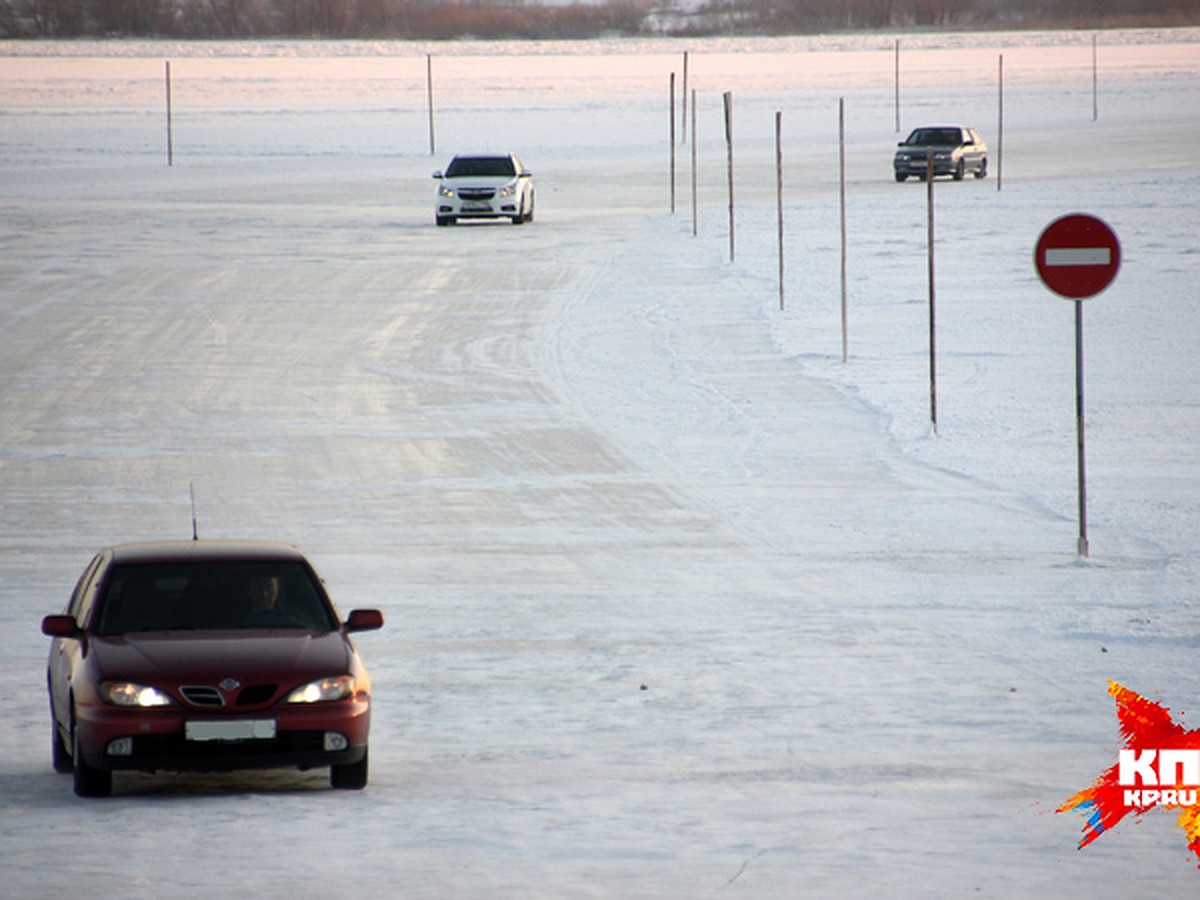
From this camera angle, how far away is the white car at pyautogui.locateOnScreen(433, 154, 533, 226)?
4612cm

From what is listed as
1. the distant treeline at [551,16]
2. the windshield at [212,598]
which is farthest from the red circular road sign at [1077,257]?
the distant treeline at [551,16]

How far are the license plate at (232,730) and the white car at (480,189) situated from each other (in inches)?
1493

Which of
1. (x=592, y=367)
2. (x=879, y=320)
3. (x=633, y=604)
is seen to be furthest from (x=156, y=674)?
(x=879, y=320)

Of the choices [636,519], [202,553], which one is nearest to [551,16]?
[636,519]

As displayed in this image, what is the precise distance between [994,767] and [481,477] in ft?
32.8

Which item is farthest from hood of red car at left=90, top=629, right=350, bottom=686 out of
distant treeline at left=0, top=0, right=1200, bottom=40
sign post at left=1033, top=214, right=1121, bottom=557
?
distant treeline at left=0, top=0, right=1200, bottom=40

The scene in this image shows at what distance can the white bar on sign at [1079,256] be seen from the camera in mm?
14547

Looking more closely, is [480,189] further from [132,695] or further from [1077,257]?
[132,695]

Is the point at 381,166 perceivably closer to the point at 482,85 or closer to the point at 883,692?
the point at 482,85

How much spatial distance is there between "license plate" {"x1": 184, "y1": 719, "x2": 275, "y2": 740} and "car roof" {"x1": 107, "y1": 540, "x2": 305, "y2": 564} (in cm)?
123

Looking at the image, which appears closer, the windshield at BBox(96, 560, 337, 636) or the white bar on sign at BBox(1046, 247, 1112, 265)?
the windshield at BBox(96, 560, 337, 636)

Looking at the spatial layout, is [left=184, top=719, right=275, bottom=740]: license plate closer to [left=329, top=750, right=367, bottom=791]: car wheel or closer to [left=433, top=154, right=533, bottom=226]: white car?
[left=329, top=750, right=367, bottom=791]: car wheel

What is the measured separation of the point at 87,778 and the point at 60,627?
0.72m

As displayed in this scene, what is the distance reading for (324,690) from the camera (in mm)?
8633
